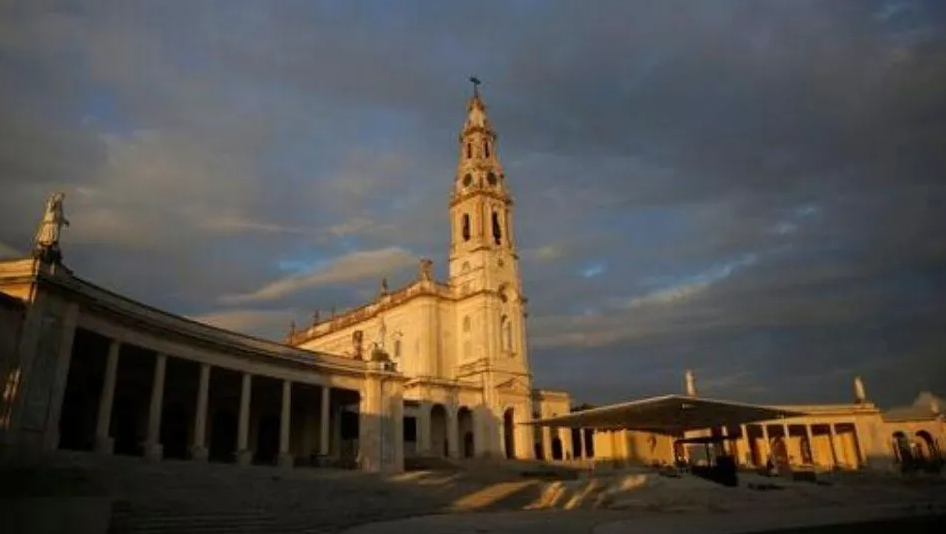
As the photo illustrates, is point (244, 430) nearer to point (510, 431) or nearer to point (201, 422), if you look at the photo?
point (201, 422)

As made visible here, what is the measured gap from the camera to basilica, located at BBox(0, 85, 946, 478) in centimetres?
2386

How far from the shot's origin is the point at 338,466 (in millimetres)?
39500

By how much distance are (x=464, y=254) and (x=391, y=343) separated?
10.8 m

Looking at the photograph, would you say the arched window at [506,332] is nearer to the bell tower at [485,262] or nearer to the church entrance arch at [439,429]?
the bell tower at [485,262]

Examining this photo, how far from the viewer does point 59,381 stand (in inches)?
928

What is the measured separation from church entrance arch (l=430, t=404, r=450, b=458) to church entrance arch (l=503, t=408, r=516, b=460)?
5.22m

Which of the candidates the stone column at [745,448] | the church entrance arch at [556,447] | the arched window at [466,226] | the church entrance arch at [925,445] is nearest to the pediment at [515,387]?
the church entrance arch at [556,447]

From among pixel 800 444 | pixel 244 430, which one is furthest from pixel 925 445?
pixel 244 430

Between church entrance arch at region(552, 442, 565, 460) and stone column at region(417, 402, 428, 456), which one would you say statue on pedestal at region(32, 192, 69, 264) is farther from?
church entrance arch at region(552, 442, 565, 460)

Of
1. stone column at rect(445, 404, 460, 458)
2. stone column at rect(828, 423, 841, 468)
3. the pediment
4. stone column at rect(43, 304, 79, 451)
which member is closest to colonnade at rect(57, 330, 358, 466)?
stone column at rect(43, 304, 79, 451)

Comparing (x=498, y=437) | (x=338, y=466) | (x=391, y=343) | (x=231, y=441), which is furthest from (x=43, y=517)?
(x=391, y=343)

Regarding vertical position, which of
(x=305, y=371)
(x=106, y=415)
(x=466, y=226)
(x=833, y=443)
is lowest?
(x=833, y=443)

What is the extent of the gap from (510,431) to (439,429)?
20.8 feet

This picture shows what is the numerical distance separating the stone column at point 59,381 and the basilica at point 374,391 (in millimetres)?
65
